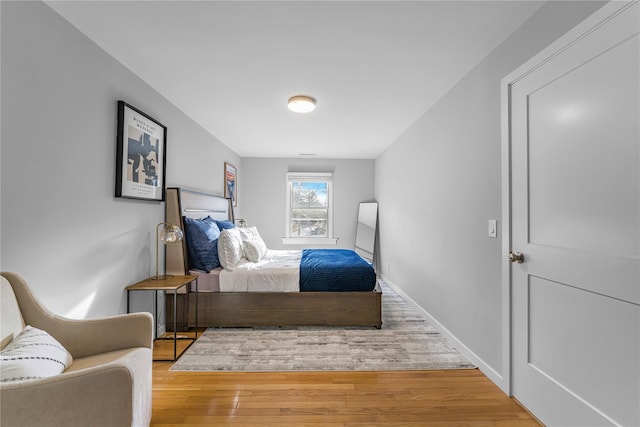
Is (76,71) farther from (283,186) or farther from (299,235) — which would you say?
(299,235)

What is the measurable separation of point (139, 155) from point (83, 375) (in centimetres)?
187

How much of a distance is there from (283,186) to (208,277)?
330 centimetres

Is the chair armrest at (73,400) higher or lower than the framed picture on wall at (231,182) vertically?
lower

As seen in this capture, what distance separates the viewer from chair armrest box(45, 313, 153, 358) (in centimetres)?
→ 155

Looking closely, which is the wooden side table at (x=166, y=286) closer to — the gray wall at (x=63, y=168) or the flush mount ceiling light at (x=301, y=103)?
the gray wall at (x=63, y=168)

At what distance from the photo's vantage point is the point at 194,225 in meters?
3.14

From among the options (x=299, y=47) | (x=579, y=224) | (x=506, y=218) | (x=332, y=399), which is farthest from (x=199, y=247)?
(x=579, y=224)

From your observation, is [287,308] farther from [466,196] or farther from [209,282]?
[466,196]

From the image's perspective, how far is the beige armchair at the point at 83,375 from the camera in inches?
43.6

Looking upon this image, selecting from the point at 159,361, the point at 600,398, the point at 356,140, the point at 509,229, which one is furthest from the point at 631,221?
the point at 356,140

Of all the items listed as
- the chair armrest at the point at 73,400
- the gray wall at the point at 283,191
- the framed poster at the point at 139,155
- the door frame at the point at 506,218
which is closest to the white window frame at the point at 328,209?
the gray wall at the point at 283,191

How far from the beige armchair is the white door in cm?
208

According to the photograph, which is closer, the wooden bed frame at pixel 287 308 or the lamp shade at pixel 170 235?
the lamp shade at pixel 170 235

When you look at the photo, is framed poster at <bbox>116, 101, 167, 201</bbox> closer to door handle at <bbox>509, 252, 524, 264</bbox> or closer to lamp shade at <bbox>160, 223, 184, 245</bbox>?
lamp shade at <bbox>160, 223, 184, 245</bbox>
